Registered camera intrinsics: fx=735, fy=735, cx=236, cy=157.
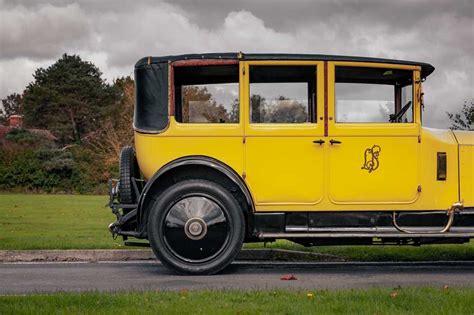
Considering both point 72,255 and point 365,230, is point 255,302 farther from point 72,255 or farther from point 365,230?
point 72,255

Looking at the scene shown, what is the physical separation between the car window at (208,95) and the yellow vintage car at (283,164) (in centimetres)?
1

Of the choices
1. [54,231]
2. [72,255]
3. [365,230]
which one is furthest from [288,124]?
[54,231]

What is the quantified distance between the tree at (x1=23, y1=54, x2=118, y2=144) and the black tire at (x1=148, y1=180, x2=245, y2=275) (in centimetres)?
5415

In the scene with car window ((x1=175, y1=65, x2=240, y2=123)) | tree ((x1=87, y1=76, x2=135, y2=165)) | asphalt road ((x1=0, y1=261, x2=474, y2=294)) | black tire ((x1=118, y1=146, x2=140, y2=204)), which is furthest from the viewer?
tree ((x1=87, y1=76, x2=135, y2=165))

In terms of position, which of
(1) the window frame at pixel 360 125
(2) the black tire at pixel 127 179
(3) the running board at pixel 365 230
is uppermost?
(1) the window frame at pixel 360 125

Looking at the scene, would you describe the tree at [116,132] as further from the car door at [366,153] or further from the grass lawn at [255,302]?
the grass lawn at [255,302]

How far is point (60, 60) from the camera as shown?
6538 centimetres

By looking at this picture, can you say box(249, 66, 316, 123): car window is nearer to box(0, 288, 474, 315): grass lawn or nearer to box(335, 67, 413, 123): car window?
box(335, 67, 413, 123): car window

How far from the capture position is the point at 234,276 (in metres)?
8.20

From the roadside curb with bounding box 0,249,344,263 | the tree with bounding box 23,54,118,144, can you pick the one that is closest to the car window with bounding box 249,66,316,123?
the roadside curb with bounding box 0,249,344,263

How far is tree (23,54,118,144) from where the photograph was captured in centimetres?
6253

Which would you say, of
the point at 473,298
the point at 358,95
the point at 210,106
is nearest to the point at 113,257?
the point at 210,106

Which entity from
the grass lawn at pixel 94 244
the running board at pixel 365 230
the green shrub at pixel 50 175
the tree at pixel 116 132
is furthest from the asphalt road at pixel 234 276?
the tree at pixel 116 132

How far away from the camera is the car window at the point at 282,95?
847cm
